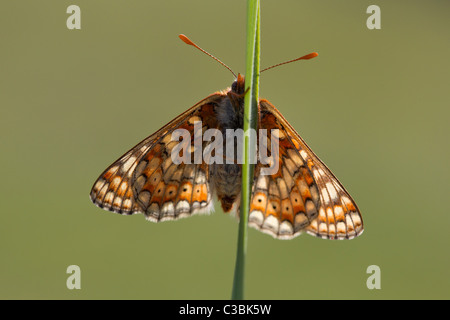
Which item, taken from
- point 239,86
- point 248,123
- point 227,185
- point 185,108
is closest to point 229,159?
point 227,185

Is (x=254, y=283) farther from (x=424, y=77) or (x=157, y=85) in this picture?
(x=424, y=77)

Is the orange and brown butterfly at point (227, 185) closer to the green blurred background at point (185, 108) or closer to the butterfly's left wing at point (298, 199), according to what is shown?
the butterfly's left wing at point (298, 199)

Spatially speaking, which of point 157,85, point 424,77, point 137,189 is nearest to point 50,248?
point 157,85

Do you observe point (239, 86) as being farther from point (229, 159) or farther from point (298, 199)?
point (298, 199)

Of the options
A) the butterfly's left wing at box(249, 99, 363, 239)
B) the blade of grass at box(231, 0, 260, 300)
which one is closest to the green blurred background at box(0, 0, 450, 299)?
the butterfly's left wing at box(249, 99, 363, 239)

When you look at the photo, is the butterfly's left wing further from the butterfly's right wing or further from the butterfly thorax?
the butterfly's right wing
